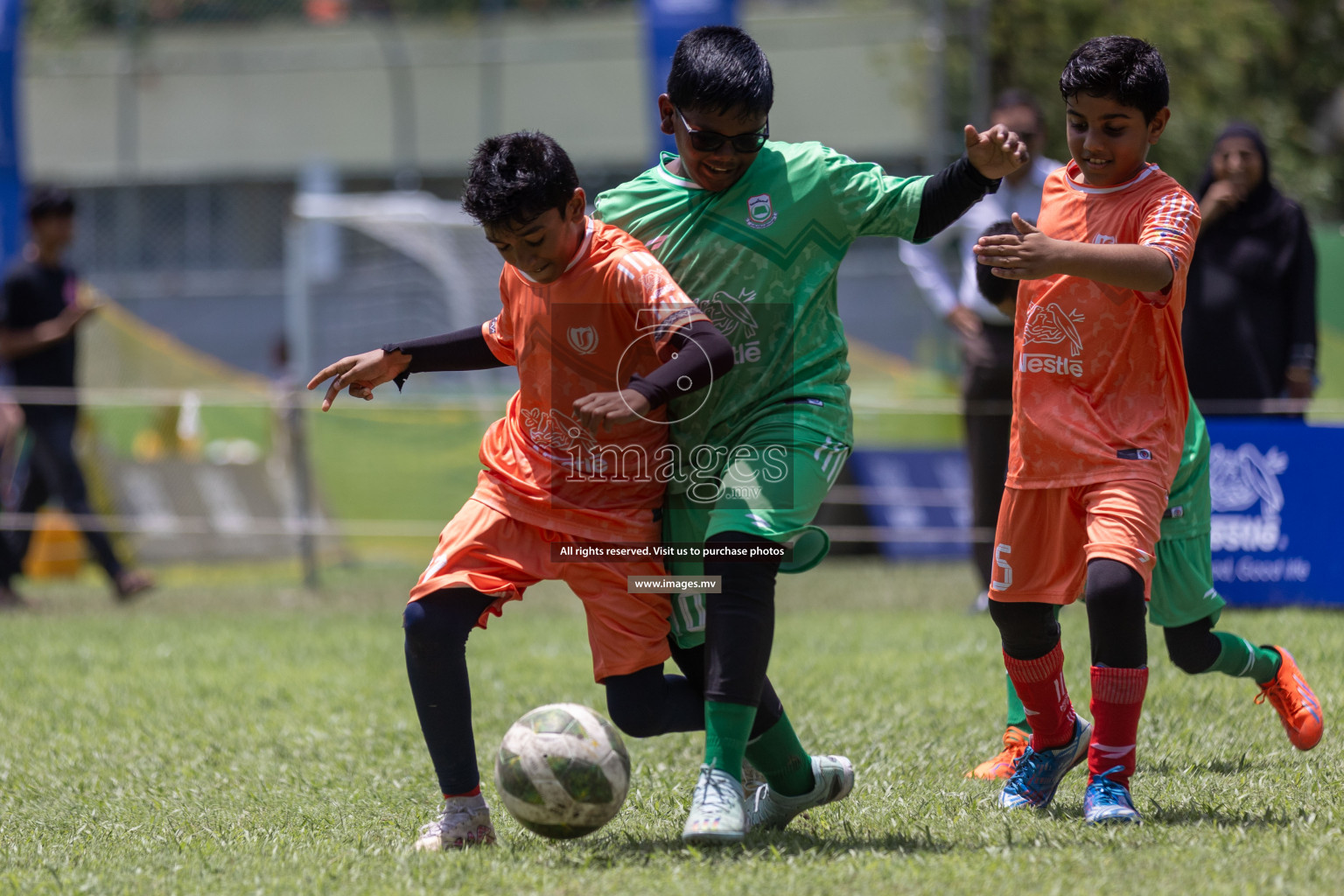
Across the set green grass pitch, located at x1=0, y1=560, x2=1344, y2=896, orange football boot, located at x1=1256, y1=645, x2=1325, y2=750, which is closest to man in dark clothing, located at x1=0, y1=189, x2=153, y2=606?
green grass pitch, located at x1=0, y1=560, x2=1344, y2=896

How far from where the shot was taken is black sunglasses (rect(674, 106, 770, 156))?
11.4 ft

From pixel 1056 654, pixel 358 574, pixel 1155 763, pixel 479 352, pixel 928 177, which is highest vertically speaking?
pixel 928 177

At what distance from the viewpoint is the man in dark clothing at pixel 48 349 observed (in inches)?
352

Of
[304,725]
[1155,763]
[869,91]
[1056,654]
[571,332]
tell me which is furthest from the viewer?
[869,91]

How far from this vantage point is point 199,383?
14250 millimetres

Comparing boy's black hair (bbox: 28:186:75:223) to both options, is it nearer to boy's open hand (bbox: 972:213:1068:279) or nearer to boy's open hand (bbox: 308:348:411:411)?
boy's open hand (bbox: 308:348:411:411)

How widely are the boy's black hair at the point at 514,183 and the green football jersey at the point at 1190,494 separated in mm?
1798

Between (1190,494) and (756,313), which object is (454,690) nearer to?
(756,313)

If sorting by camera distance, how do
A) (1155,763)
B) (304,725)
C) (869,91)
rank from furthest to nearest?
(869,91), (304,725), (1155,763)

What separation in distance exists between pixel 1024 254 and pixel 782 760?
1379mm

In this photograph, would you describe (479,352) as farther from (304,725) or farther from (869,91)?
(869,91)

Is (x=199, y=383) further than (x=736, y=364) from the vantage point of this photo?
Yes

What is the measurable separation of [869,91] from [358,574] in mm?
16971

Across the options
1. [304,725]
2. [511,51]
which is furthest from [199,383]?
[511,51]
